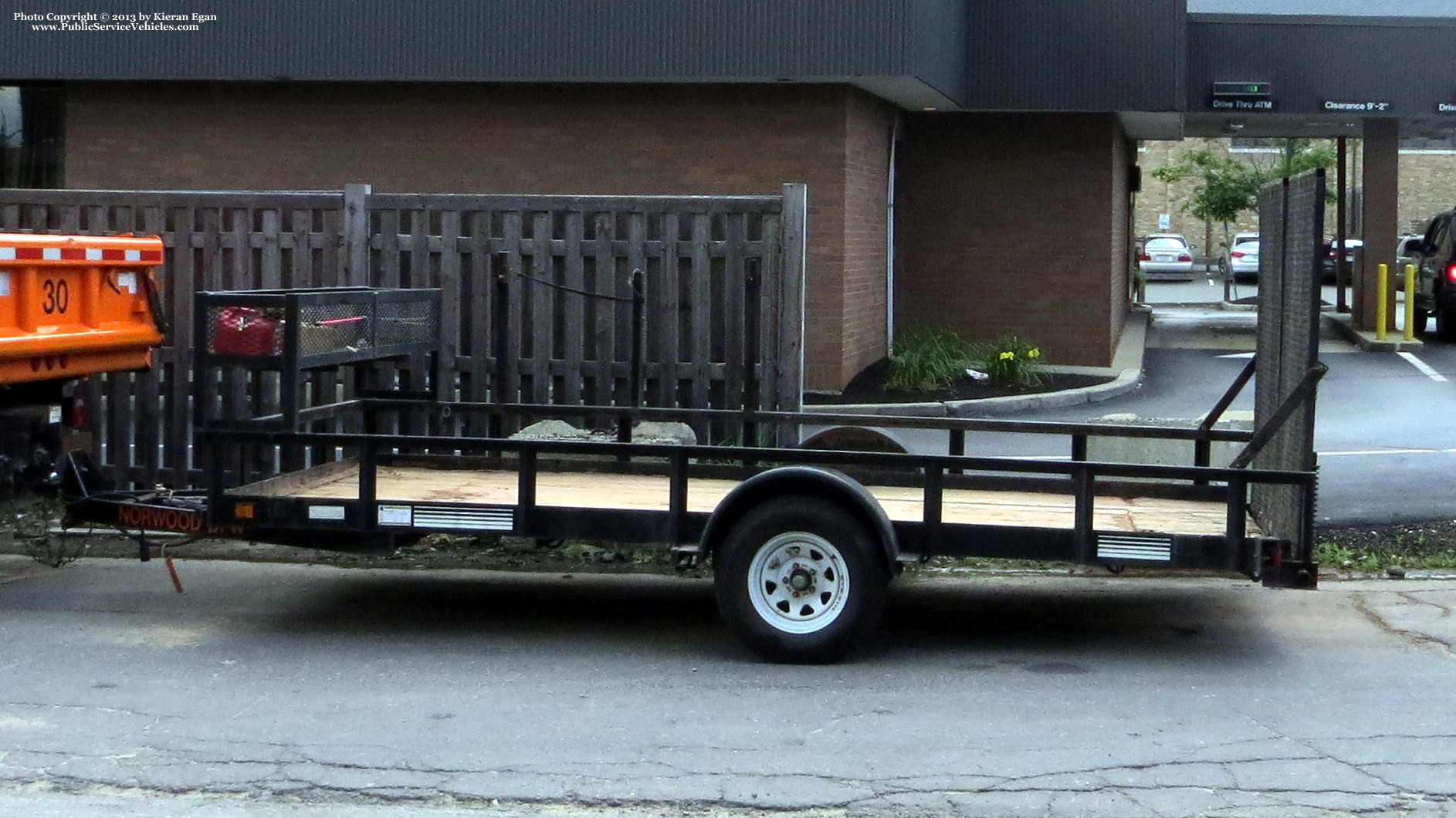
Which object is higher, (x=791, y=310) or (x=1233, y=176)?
(x=1233, y=176)

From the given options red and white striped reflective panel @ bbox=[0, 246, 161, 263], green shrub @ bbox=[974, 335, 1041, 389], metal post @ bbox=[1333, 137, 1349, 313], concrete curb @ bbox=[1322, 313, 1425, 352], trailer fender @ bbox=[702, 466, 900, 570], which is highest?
metal post @ bbox=[1333, 137, 1349, 313]

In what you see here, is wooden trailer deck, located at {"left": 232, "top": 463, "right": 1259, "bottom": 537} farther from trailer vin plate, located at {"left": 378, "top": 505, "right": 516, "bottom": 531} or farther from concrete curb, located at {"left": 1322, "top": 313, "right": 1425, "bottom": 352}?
concrete curb, located at {"left": 1322, "top": 313, "right": 1425, "bottom": 352}

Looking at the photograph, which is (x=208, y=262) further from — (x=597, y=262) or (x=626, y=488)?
(x=626, y=488)

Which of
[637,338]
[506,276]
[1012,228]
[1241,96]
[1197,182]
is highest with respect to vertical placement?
[1197,182]

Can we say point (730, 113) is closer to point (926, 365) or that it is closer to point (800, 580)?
point (926, 365)

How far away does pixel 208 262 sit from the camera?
1061cm

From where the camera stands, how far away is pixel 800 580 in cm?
746

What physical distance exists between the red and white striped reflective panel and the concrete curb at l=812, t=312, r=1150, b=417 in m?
7.15

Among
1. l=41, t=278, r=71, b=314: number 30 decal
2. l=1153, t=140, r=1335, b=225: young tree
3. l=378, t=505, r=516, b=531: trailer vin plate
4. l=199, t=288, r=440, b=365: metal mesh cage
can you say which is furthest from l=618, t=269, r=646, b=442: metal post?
l=1153, t=140, r=1335, b=225: young tree

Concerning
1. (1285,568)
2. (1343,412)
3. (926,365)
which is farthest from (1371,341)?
(1285,568)

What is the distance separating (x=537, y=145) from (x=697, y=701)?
11657mm

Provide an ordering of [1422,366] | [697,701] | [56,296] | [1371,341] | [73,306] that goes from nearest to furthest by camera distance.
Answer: [697,701] < [56,296] < [73,306] < [1422,366] < [1371,341]

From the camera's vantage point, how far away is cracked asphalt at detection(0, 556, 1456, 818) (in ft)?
19.3

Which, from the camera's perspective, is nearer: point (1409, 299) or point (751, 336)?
point (751, 336)
